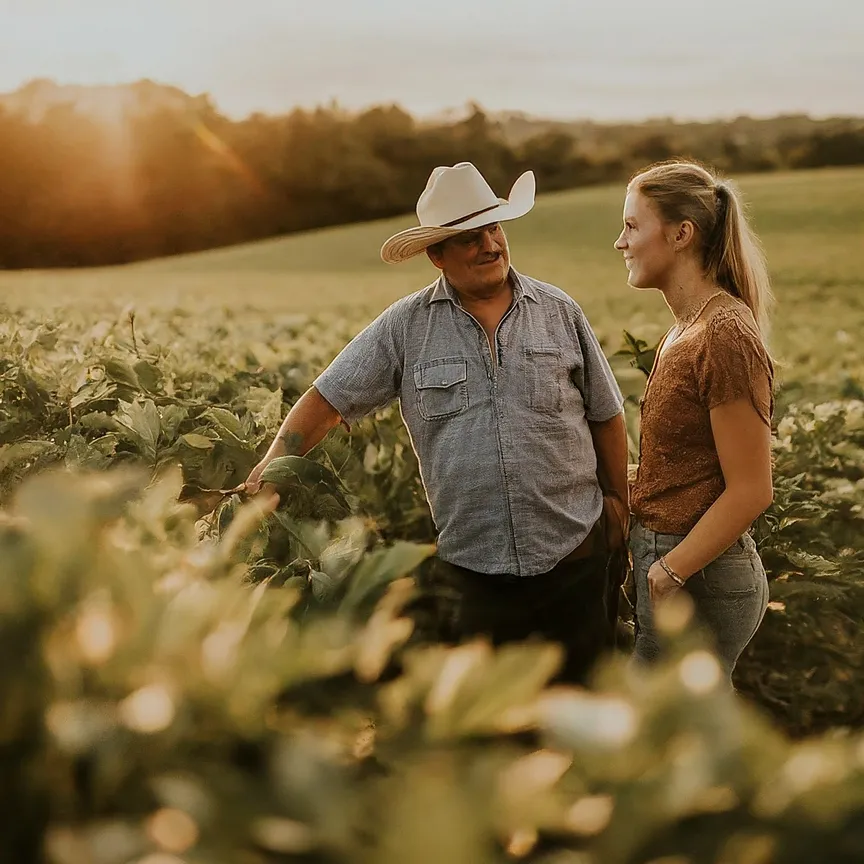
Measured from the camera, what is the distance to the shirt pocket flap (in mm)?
2719

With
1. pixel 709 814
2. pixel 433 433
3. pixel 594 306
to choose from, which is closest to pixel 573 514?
pixel 433 433

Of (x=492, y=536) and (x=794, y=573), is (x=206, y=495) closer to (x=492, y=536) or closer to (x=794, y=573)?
(x=492, y=536)

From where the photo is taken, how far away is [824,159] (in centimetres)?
4034

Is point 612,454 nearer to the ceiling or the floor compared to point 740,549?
nearer to the ceiling

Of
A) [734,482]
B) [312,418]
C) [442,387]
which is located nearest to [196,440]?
[312,418]

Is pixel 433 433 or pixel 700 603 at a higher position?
pixel 433 433

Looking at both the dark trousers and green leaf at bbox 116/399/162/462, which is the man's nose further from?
green leaf at bbox 116/399/162/462

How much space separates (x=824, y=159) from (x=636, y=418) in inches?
1625

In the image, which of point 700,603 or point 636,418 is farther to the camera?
point 636,418

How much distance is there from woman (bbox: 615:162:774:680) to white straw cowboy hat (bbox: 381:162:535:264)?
0.42 metres

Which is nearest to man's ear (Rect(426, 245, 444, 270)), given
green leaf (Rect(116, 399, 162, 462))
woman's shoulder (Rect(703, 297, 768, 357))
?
woman's shoulder (Rect(703, 297, 768, 357))

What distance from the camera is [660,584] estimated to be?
2.38 meters

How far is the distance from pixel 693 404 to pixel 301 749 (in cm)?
181

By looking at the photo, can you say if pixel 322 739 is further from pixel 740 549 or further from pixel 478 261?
pixel 478 261
